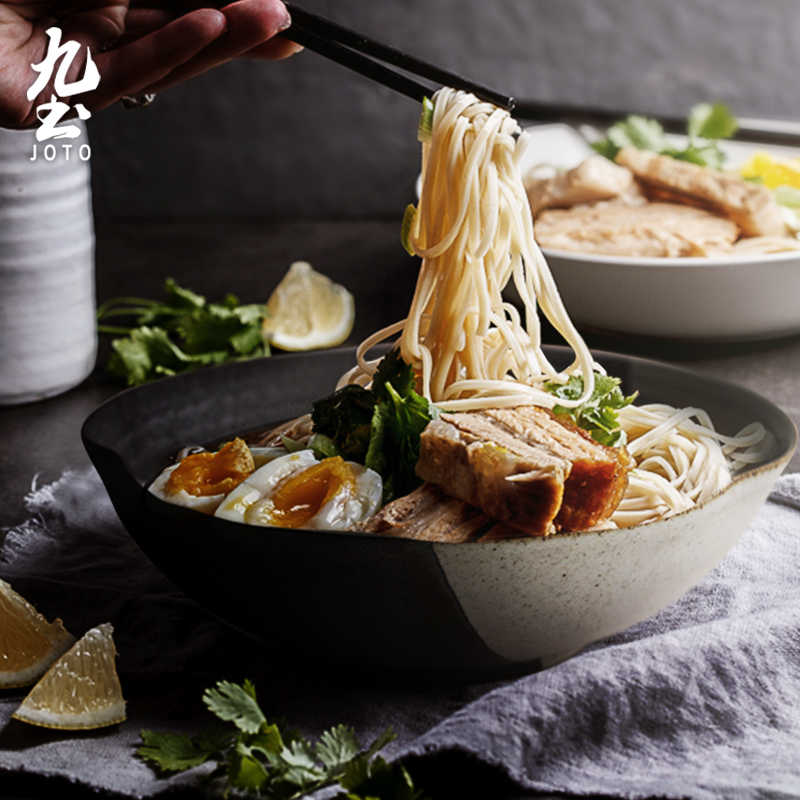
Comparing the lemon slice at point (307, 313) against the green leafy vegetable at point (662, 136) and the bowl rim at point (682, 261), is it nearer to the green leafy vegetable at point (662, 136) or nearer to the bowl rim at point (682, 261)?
the bowl rim at point (682, 261)

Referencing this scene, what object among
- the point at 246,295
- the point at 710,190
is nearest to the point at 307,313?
the point at 246,295

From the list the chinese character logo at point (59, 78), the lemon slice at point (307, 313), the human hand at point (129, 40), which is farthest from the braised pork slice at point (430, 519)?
the lemon slice at point (307, 313)

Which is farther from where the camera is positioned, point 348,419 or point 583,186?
point 583,186

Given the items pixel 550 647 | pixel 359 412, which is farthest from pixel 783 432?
pixel 359 412

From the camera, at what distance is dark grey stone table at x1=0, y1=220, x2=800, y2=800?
1859mm

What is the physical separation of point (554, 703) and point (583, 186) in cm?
183

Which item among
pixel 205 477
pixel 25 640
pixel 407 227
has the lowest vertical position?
pixel 25 640

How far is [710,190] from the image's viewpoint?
262 cm

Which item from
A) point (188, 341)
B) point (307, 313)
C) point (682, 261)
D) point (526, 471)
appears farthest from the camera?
point (307, 313)

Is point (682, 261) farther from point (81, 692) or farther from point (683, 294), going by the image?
point (81, 692)

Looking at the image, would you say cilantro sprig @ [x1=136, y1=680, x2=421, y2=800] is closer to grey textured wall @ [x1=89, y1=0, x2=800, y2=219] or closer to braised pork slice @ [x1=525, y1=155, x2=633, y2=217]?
braised pork slice @ [x1=525, y1=155, x2=633, y2=217]

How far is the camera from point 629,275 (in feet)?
7.32

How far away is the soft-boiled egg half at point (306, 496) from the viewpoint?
1.25 metres

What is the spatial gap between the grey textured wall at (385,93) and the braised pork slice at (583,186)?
121 cm
